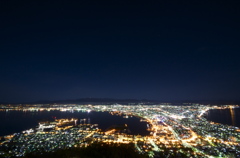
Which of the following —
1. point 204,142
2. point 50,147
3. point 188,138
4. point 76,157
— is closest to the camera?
point 76,157

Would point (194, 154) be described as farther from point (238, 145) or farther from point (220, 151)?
point (238, 145)

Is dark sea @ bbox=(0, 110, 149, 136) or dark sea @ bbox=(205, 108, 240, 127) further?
dark sea @ bbox=(205, 108, 240, 127)

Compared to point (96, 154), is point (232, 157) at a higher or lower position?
lower

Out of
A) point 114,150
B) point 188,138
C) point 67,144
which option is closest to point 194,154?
point 188,138

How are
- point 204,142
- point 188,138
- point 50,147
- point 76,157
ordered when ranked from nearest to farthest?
1. point 76,157
2. point 50,147
3. point 204,142
4. point 188,138

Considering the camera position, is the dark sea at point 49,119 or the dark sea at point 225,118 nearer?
the dark sea at point 49,119

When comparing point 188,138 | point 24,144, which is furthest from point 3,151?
point 188,138

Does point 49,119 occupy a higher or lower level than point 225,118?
higher

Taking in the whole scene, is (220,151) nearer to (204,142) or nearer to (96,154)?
(204,142)

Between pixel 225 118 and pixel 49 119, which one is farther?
pixel 225 118

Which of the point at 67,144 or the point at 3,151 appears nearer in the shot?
the point at 3,151
